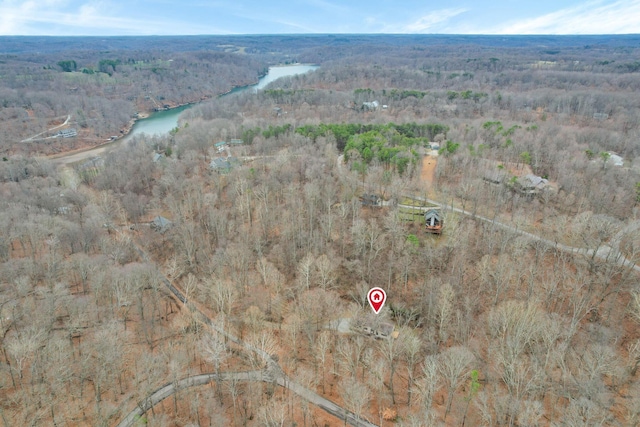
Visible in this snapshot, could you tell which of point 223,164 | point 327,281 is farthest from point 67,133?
point 327,281

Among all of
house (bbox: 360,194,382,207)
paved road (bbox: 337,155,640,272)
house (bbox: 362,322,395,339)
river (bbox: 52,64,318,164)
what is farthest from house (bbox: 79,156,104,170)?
paved road (bbox: 337,155,640,272)

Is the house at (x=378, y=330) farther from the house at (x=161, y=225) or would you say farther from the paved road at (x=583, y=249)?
the house at (x=161, y=225)

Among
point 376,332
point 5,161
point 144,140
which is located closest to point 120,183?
point 144,140

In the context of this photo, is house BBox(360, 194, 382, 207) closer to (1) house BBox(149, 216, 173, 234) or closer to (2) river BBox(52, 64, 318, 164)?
(1) house BBox(149, 216, 173, 234)

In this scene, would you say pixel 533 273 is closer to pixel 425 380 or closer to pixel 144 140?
pixel 425 380

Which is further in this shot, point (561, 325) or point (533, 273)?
point (533, 273)

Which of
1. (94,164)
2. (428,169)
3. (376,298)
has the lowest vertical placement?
(94,164)

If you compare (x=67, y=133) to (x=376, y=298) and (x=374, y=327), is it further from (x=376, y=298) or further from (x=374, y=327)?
(x=374, y=327)

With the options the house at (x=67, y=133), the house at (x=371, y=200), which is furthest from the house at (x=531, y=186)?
the house at (x=67, y=133)
